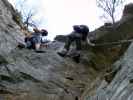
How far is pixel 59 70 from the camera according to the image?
2075cm

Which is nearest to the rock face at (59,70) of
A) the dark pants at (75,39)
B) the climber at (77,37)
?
the climber at (77,37)

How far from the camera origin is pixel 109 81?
14156mm

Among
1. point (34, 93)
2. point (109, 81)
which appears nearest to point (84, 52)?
point (34, 93)

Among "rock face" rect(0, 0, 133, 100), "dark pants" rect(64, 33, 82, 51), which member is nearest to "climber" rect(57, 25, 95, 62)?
"dark pants" rect(64, 33, 82, 51)

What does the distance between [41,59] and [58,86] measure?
300 cm

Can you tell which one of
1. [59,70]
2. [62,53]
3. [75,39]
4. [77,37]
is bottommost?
[59,70]

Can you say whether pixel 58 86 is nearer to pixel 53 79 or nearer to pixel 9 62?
pixel 53 79

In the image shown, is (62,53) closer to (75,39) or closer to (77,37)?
(75,39)

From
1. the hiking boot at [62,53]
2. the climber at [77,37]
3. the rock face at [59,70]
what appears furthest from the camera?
the hiking boot at [62,53]

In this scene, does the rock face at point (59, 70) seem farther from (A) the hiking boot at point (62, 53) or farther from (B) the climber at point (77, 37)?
(B) the climber at point (77, 37)

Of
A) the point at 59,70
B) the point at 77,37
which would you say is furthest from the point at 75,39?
the point at 59,70

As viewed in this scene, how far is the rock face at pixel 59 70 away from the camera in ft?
50.7

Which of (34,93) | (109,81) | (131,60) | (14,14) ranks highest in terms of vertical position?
(14,14)

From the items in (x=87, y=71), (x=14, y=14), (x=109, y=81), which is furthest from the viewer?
(x=14, y=14)
